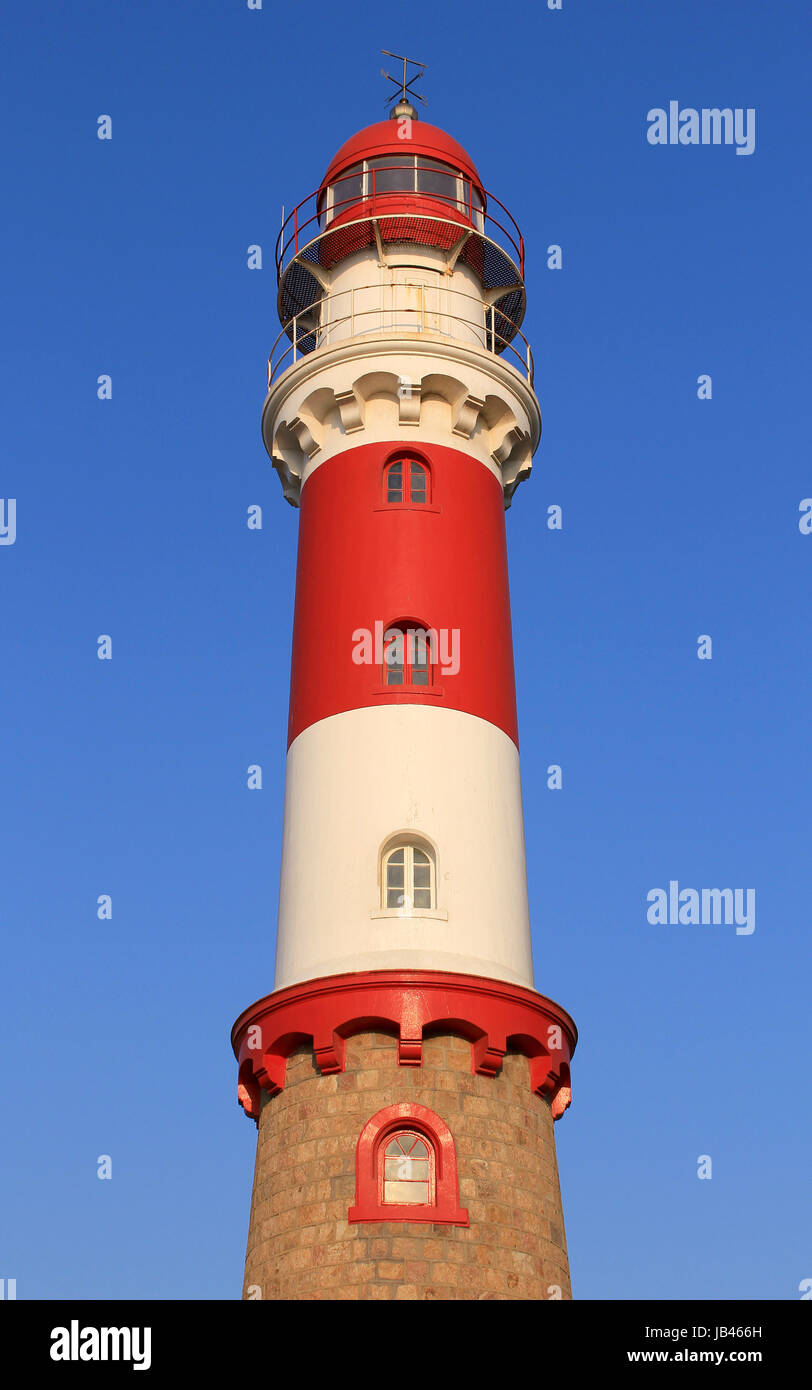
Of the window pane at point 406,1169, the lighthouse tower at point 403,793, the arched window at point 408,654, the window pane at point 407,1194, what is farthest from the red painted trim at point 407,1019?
the arched window at point 408,654

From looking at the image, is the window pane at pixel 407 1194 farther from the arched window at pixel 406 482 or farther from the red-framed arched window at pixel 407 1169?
the arched window at pixel 406 482

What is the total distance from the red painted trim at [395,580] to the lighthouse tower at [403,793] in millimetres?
51

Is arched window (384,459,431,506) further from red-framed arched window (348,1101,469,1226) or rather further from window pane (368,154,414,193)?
red-framed arched window (348,1101,469,1226)

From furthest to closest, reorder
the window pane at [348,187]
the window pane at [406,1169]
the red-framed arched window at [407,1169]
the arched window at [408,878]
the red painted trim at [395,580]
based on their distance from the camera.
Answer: the window pane at [348,187] → the red painted trim at [395,580] → the arched window at [408,878] → the window pane at [406,1169] → the red-framed arched window at [407,1169]

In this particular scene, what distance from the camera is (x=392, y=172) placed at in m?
31.3

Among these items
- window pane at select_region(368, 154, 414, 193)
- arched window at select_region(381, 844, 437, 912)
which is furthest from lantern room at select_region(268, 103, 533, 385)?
arched window at select_region(381, 844, 437, 912)

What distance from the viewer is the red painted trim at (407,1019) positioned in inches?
920

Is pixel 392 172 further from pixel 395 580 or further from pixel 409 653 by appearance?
pixel 409 653

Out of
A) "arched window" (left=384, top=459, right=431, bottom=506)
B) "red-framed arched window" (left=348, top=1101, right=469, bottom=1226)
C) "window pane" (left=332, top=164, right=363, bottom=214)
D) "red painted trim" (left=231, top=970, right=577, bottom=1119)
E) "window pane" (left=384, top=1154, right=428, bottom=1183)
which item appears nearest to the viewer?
"red-framed arched window" (left=348, top=1101, right=469, bottom=1226)

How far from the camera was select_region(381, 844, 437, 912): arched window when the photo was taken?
24.8 metres

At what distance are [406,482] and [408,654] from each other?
3.40 metres

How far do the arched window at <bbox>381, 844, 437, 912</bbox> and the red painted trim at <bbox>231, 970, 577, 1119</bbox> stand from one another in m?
1.49
